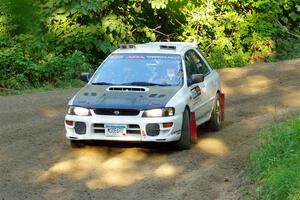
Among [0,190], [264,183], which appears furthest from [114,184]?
[264,183]

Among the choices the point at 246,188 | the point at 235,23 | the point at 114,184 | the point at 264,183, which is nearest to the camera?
the point at 264,183

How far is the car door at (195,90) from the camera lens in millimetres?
8438

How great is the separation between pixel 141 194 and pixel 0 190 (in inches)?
61.7

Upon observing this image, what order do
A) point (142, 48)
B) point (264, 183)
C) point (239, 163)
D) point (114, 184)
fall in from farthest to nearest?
point (142, 48) < point (239, 163) < point (114, 184) < point (264, 183)

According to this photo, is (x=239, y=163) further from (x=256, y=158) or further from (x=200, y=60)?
(x=200, y=60)

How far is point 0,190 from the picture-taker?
6.65 meters

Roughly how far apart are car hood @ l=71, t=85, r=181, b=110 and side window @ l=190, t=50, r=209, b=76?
1.12m

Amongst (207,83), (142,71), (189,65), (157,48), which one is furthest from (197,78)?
(157,48)

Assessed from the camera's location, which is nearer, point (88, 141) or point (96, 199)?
point (96, 199)

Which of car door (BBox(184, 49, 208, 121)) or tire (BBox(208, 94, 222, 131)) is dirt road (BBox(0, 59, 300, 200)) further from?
car door (BBox(184, 49, 208, 121))

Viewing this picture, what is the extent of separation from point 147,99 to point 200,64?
1.87 metres

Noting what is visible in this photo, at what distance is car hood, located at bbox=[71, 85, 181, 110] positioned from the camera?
7.71m

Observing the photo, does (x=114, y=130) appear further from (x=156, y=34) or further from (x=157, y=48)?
(x=156, y=34)

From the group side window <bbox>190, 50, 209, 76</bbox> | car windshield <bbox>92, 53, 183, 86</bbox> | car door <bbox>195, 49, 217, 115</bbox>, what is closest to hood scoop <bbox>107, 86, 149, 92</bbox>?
car windshield <bbox>92, 53, 183, 86</bbox>
